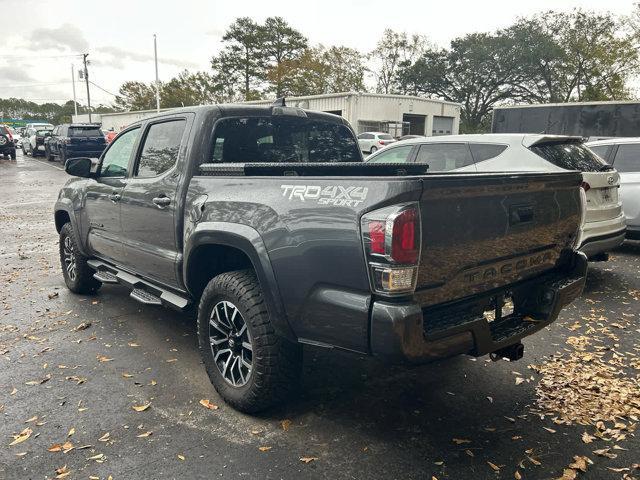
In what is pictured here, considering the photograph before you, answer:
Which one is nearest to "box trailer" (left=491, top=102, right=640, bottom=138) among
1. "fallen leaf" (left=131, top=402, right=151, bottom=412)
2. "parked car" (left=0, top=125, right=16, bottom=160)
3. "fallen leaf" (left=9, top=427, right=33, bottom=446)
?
"fallen leaf" (left=131, top=402, right=151, bottom=412)

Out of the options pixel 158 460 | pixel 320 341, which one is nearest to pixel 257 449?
pixel 158 460

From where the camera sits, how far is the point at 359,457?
107 inches

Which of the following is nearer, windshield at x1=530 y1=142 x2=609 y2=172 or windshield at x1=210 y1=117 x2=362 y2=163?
windshield at x1=210 y1=117 x2=362 y2=163

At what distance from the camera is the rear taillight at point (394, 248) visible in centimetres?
226

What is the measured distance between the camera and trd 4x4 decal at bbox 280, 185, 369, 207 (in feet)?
7.89

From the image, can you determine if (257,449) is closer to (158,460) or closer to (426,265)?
(158,460)

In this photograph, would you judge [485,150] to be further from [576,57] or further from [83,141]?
[576,57]

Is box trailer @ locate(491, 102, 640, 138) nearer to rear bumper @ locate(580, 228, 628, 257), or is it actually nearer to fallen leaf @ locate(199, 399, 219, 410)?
rear bumper @ locate(580, 228, 628, 257)

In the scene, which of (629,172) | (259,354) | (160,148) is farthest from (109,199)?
(629,172)

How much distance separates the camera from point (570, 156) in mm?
5559

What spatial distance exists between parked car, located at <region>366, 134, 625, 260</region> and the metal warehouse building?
19.0 m

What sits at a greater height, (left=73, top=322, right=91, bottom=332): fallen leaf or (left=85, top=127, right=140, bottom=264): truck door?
(left=85, top=127, right=140, bottom=264): truck door

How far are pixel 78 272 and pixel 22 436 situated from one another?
9.30 feet

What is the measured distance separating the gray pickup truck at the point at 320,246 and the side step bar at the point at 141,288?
2cm
